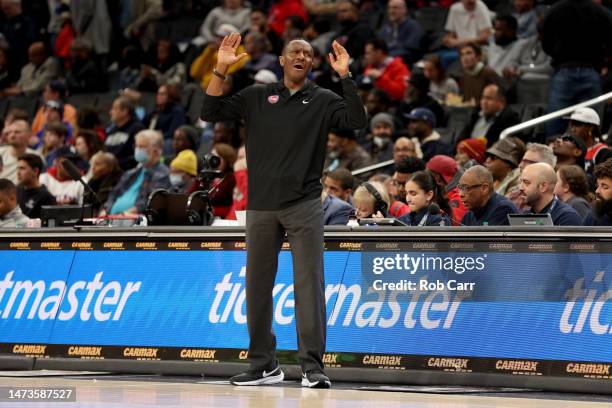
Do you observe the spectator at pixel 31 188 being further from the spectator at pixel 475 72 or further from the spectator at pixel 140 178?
the spectator at pixel 475 72

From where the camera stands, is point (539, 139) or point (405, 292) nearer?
point (405, 292)

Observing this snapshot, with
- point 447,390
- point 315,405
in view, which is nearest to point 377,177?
point 447,390

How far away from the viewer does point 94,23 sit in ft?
81.2

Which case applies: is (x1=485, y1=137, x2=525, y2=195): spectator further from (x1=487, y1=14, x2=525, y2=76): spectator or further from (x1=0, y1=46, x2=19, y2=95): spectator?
(x1=0, y1=46, x2=19, y2=95): spectator

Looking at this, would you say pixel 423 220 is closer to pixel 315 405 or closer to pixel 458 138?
pixel 315 405

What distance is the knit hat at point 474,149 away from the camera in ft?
50.1

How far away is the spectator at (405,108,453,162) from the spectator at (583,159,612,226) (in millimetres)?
6001

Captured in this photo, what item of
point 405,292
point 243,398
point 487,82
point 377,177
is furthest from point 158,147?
point 243,398

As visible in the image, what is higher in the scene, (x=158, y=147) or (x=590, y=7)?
(x=590, y=7)

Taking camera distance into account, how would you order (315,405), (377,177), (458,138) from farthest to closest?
(458,138), (377,177), (315,405)

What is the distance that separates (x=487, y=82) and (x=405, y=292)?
8.48 metres

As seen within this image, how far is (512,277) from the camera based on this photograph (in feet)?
32.8

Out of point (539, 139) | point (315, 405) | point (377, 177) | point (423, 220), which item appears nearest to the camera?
point (315, 405)

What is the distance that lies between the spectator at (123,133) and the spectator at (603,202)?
393 inches
